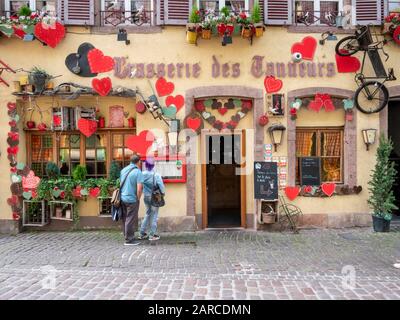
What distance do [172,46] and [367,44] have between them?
4272 mm

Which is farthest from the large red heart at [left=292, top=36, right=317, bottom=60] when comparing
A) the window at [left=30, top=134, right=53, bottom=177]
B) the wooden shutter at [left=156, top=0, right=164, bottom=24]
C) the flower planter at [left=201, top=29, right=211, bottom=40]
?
the window at [left=30, top=134, right=53, bottom=177]

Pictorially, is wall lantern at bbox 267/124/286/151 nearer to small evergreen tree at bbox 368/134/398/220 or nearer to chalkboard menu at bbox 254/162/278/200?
chalkboard menu at bbox 254/162/278/200

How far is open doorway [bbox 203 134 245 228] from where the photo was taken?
27.6ft

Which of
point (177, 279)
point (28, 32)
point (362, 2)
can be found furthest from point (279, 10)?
point (177, 279)

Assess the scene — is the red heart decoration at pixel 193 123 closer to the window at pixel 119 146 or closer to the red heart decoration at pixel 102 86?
the window at pixel 119 146

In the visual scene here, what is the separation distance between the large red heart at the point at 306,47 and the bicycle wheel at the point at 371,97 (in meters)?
1.34

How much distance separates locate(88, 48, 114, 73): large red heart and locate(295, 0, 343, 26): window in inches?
171

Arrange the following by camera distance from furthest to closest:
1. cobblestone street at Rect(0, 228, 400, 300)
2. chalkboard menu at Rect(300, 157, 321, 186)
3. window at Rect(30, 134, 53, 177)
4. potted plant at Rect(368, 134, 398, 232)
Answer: window at Rect(30, 134, 53, 177) → chalkboard menu at Rect(300, 157, 321, 186) → potted plant at Rect(368, 134, 398, 232) → cobblestone street at Rect(0, 228, 400, 300)

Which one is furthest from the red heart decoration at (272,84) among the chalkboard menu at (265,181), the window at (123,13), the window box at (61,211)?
the window box at (61,211)

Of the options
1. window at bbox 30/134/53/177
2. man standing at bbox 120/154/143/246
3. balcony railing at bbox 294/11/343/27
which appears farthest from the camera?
window at bbox 30/134/53/177

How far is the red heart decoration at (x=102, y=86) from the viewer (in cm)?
793

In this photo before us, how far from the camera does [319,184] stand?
8359mm

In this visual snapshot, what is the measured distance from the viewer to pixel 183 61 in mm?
8070

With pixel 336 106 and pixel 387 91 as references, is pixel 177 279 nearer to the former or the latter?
pixel 336 106
